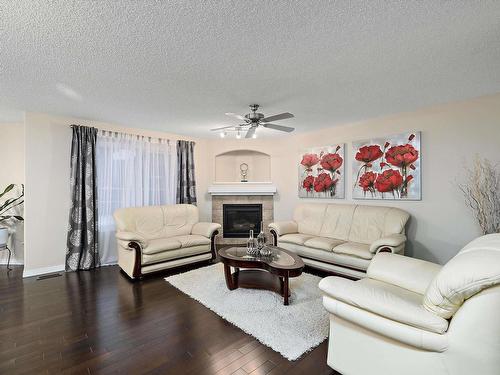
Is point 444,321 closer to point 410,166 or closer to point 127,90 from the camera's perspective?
point 410,166

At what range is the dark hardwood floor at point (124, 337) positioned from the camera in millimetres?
1834

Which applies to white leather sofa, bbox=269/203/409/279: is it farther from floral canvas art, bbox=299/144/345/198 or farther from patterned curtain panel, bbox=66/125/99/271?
patterned curtain panel, bbox=66/125/99/271

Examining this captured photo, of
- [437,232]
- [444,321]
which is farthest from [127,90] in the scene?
[437,232]

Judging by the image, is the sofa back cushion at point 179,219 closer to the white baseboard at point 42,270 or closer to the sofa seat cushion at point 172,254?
the sofa seat cushion at point 172,254

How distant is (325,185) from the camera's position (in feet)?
15.9

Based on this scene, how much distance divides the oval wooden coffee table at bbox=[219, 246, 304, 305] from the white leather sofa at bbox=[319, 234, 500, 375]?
949 mm

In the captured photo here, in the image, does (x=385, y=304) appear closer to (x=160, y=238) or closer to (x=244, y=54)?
(x=244, y=54)

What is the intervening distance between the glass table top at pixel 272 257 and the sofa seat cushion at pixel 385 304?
3.62 feet

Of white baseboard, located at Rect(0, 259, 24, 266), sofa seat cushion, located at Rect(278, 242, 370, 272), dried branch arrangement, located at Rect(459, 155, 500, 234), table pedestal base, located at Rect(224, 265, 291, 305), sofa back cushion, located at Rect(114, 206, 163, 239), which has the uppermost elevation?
dried branch arrangement, located at Rect(459, 155, 500, 234)

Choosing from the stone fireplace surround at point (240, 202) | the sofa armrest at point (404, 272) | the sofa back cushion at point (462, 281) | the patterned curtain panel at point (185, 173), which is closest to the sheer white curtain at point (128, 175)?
the patterned curtain panel at point (185, 173)

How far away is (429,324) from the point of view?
52.7 inches

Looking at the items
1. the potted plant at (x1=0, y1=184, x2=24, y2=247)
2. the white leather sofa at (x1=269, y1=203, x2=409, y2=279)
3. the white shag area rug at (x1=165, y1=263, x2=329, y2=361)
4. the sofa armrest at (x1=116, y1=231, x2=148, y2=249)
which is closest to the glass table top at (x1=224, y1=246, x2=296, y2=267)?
the white shag area rug at (x1=165, y1=263, x2=329, y2=361)

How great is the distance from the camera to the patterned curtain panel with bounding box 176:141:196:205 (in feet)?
17.2

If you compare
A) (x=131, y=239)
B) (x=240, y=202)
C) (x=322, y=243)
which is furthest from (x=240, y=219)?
(x=131, y=239)
